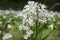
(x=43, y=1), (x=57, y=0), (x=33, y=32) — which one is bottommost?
(x=33, y=32)

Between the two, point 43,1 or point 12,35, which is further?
point 43,1

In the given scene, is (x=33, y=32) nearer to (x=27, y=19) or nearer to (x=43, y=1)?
(x=27, y=19)

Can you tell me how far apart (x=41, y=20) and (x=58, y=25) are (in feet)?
4.82

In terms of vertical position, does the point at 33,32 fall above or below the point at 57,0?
below

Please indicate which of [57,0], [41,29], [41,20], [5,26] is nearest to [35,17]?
[41,20]

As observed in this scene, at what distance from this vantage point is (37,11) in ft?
8.83

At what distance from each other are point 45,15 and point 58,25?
147cm

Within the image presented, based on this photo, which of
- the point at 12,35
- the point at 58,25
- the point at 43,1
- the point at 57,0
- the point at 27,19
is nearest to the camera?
the point at 27,19

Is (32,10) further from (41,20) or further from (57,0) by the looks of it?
(57,0)

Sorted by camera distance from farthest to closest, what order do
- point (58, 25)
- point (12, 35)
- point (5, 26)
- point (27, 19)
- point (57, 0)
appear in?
point (57, 0)
point (58, 25)
point (5, 26)
point (12, 35)
point (27, 19)

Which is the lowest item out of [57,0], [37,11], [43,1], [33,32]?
[33,32]

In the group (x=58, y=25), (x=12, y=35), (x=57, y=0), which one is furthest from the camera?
(x=57, y=0)

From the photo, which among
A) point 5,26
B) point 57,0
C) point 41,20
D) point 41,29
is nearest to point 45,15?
point 41,20

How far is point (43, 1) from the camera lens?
331cm
